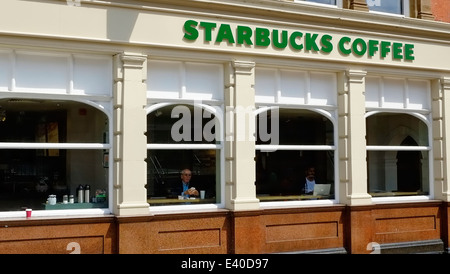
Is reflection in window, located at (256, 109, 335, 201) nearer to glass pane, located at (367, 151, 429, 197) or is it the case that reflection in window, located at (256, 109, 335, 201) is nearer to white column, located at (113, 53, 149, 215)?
glass pane, located at (367, 151, 429, 197)

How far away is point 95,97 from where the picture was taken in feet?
28.1

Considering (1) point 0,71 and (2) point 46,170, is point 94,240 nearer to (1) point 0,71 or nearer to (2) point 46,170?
(2) point 46,170

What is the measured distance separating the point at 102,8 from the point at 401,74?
663 centimetres

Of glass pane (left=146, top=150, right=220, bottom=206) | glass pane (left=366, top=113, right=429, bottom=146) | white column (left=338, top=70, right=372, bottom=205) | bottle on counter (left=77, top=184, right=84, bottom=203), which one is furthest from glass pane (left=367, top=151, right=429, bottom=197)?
bottle on counter (left=77, top=184, right=84, bottom=203)

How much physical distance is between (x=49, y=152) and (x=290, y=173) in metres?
4.84

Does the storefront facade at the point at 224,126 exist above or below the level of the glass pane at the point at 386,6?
below

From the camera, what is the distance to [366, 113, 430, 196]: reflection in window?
1109 cm

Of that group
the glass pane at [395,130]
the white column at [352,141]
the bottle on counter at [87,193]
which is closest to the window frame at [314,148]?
the white column at [352,141]

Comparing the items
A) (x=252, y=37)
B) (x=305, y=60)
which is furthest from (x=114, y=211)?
(x=305, y=60)

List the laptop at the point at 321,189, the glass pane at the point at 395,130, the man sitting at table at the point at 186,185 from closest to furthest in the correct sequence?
the man sitting at table at the point at 186,185 → the laptop at the point at 321,189 → the glass pane at the point at 395,130

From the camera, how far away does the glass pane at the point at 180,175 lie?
903cm

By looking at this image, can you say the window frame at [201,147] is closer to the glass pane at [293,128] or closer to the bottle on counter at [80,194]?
the glass pane at [293,128]

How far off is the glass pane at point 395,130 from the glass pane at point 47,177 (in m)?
6.01

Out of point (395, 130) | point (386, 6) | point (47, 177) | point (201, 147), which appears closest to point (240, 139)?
point (201, 147)
